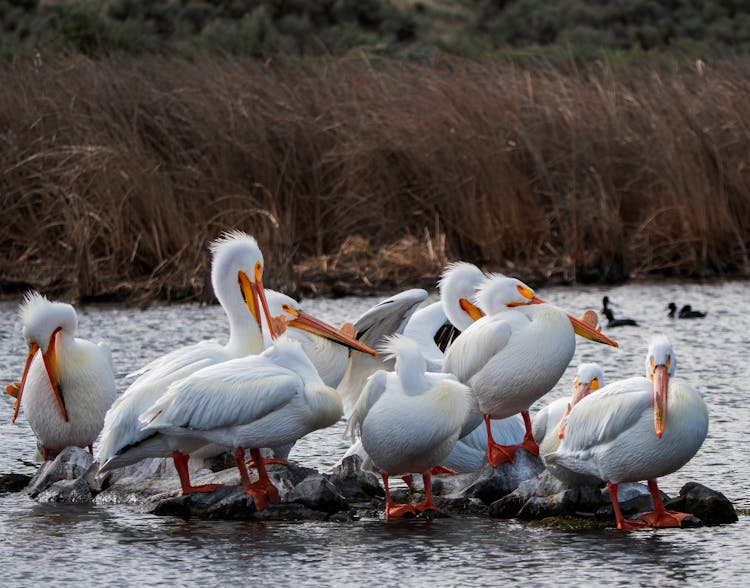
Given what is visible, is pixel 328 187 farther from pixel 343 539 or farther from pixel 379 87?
pixel 343 539

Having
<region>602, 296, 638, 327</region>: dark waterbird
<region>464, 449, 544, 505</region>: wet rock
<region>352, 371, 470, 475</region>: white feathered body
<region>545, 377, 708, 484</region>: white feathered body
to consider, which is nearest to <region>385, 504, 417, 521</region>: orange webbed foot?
<region>352, 371, 470, 475</region>: white feathered body

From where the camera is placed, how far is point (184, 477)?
6.12 metres

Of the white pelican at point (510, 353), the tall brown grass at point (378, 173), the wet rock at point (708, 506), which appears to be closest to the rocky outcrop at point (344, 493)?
the wet rock at point (708, 506)

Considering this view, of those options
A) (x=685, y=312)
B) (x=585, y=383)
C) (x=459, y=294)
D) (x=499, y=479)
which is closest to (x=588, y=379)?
(x=585, y=383)

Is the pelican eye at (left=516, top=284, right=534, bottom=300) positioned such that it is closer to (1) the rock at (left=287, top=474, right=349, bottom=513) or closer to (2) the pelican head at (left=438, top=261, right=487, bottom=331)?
(2) the pelican head at (left=438, top=261, right=487, bottom=331)

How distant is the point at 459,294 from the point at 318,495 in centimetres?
163

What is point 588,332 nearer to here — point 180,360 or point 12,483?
point 180,360

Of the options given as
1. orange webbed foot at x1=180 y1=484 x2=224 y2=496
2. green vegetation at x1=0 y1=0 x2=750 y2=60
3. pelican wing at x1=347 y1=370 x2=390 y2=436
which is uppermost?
green vegetation at x1=0 y1=0 x2=750 y2=60

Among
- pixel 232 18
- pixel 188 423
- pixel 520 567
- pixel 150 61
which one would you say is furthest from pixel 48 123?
pixel 232 18

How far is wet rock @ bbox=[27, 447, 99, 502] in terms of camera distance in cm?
645

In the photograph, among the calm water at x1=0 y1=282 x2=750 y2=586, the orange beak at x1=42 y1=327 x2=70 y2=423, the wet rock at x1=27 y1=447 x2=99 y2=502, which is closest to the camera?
the calm water at x1=0 y1=282 x2=750 y2=586

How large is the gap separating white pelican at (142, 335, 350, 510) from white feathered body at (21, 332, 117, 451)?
0.89m

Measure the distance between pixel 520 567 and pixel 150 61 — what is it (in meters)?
9.38

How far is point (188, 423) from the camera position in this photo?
5.92 metres
